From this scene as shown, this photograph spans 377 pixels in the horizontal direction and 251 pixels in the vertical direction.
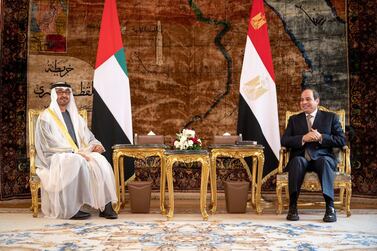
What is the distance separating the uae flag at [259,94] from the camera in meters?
6.66

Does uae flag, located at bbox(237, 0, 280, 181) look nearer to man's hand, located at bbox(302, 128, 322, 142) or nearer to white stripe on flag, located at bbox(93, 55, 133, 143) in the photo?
man's hand, located at bbox(302, 128, 322, 142)

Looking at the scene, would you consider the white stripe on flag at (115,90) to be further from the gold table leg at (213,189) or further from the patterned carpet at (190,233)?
the patterned carpet at (190,233)

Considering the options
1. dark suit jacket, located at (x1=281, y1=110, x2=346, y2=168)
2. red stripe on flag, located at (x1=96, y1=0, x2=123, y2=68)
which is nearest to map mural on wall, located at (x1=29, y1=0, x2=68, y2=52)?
red stripe on flag, located at (x1=96, y1=0, x2=123, y2=68)

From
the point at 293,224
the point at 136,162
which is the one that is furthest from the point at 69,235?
the point at 136,162

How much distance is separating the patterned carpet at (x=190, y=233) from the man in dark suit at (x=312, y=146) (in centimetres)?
28

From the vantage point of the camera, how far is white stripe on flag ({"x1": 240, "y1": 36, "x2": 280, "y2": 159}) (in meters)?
6.70

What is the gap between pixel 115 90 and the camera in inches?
265

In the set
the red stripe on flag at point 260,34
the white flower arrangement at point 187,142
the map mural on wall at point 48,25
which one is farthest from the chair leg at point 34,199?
the red stripe on flag at point 260,34

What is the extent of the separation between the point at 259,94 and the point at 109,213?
2709 millimetres

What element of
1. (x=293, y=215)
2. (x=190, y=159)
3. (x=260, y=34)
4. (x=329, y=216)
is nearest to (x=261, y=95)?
(x=260, y=34)

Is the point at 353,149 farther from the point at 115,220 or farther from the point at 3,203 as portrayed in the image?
the point at 3,203

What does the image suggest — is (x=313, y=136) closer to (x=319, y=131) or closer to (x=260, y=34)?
(x=319, y=131)

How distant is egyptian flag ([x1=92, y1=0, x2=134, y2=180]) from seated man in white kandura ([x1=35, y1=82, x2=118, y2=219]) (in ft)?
1.99

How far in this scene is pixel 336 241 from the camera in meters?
3.97
